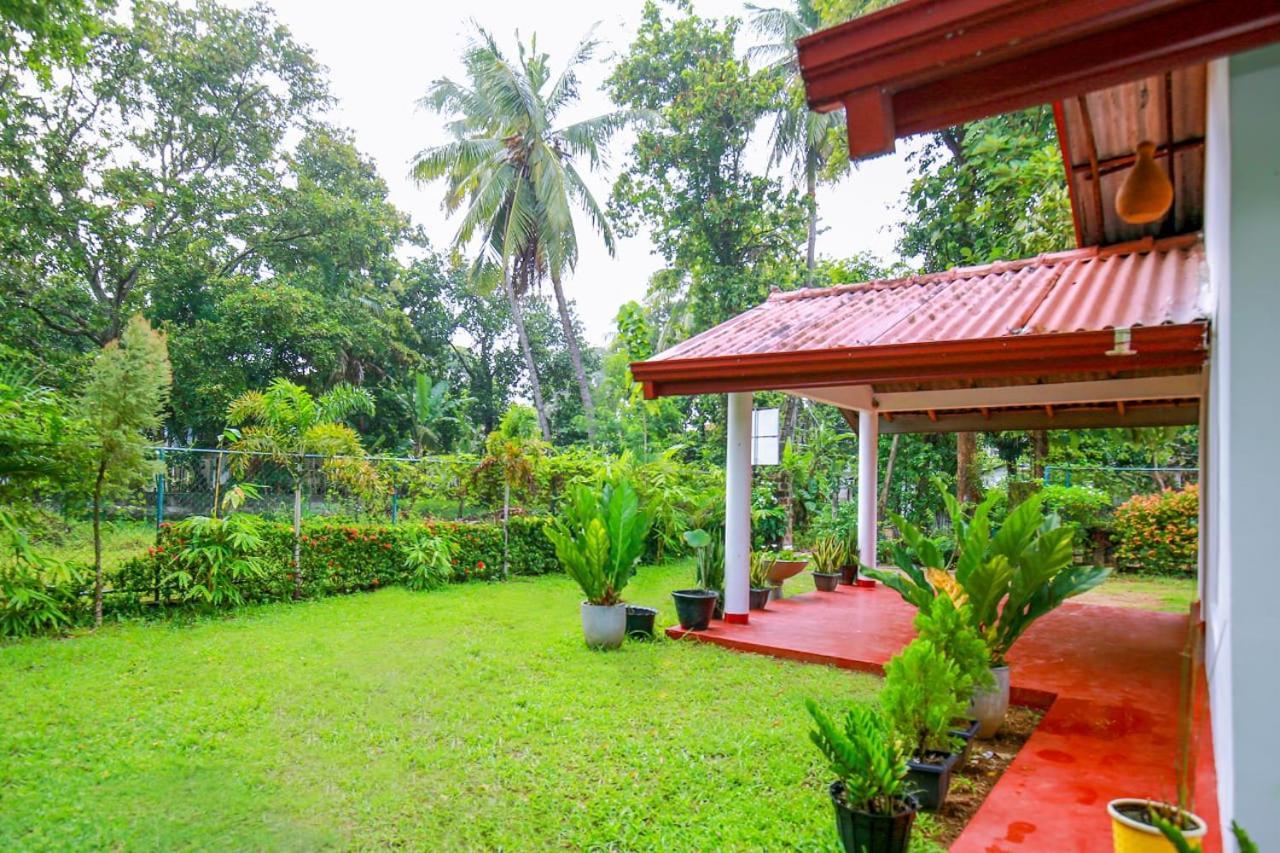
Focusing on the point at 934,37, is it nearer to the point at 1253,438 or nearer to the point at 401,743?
the point at 1253,438

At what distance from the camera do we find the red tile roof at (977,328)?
4.52m

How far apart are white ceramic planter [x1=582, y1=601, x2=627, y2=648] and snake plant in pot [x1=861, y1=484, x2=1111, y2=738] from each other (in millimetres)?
2684

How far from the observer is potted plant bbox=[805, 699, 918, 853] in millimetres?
2758

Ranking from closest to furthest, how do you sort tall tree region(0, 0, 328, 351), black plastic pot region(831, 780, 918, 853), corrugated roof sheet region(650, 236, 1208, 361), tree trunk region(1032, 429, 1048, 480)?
black plastic pot region(831, 780, 918, 853) → corrugated roof sheet region(650, 236, 1208, 361) → tree trunk region(1032, 429, 1048, 480) → tall tree region(0, 0, 328, 351)

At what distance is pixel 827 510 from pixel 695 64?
36.8 feet

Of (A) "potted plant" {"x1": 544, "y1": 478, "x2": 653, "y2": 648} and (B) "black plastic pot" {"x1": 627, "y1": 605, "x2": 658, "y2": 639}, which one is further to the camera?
(B) "black plastic pot" {"x1": 627, "y1": 605, "x2": 658, "y2": 639}

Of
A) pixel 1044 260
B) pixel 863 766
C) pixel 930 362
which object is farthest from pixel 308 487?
pixel 1044 260

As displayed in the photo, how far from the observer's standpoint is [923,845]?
315 cm

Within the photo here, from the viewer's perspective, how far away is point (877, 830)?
9.02 ft

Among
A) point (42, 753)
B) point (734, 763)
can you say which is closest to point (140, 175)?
point (42, 753)

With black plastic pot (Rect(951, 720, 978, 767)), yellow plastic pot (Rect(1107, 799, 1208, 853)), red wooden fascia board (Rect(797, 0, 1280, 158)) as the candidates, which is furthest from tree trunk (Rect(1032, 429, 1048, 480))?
red wooden fascia board (Rect(797, 0, 1280, 158))

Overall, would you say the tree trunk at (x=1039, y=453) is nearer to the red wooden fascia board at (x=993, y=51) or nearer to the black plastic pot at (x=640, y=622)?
the black plastic pot at (x=640, y=622)

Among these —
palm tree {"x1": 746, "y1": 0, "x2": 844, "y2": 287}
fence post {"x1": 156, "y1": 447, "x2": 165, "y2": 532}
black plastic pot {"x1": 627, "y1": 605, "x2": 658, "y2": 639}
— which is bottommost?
black plastic pot {"x1": 627, "y1": 605, "x2": 658, "y2": 639}

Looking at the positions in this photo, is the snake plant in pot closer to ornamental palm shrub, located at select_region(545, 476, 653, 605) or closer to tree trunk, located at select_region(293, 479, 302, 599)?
ornamental palm shrub, located at select_region(545, 476, 653, 605)
